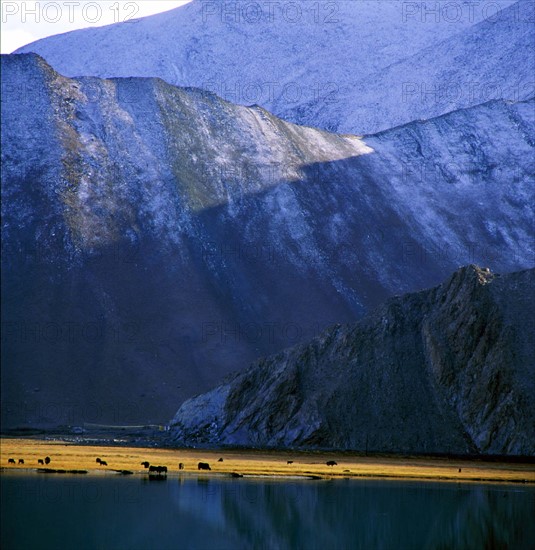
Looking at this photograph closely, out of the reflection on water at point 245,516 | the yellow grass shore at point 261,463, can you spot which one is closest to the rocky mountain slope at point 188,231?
the yellow grass shore at point 261,463

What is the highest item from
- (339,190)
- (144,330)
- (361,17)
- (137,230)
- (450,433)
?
(361,17)

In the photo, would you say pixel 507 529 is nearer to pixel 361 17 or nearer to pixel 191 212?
pixel 191 212

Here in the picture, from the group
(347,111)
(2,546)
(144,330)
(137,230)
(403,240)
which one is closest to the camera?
(2,546)

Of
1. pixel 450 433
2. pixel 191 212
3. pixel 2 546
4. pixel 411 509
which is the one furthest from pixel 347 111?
pixel 2 546

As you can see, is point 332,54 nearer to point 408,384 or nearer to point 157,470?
point 408,384

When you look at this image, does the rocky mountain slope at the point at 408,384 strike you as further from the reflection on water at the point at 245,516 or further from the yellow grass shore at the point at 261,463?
the reflection on water at the point at 245,516

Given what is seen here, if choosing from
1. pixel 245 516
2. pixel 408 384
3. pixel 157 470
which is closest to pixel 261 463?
pixel 157 470

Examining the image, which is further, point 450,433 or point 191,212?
point 191,212
